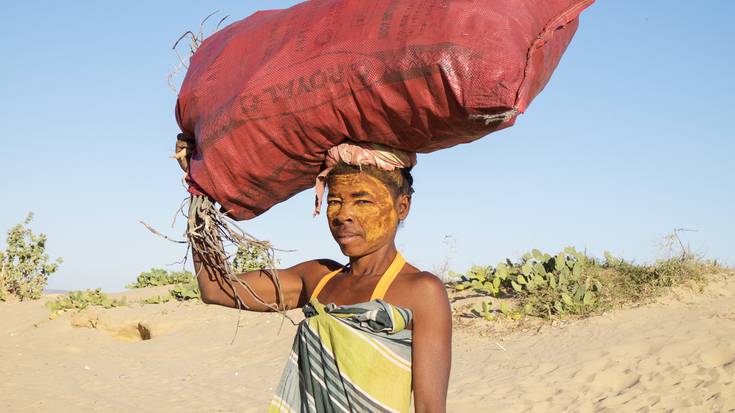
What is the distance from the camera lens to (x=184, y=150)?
8.61 ft

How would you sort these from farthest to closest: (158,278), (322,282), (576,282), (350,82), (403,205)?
(158,278) → (576,282) → (322,282) → (403,205) → (350,82)

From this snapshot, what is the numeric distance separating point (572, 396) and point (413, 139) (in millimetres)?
4479

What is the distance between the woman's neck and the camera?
239 centimetres

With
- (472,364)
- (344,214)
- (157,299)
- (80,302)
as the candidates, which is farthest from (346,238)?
(80,302)

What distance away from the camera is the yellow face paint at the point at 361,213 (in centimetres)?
231

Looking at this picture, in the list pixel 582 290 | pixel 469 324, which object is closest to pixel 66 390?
pixel 469 324

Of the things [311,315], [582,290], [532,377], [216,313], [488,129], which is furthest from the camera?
[216,313]

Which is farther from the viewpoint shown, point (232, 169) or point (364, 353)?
point (232, 169)

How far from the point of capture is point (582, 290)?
25.2ft

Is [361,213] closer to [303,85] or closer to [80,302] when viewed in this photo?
[303,85]

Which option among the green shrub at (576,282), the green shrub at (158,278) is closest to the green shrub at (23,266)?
the green shrub at (158,278)

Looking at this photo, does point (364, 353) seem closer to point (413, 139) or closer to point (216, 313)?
point (413, 139)

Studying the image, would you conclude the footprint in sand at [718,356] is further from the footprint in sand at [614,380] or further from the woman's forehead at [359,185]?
the woman's forehead at [359,185]

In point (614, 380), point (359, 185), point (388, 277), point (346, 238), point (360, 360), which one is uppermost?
point (359, 185)
